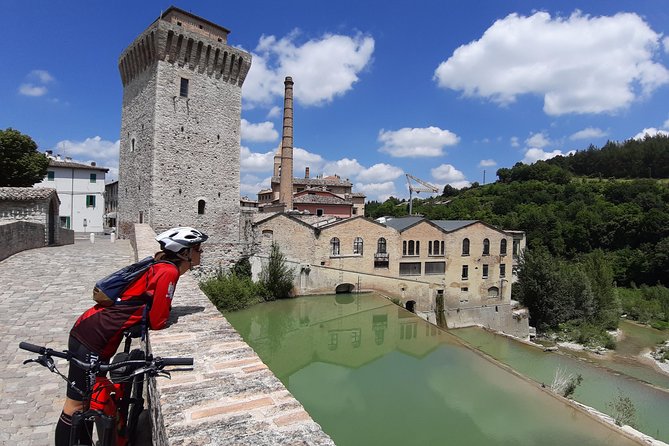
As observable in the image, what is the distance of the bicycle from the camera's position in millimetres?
2346

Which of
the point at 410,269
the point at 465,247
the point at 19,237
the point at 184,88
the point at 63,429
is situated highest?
the point at 184,88

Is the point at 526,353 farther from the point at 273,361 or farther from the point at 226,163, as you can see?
the point at 226,163

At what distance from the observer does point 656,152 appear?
82.7 meters

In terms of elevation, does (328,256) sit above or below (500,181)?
below

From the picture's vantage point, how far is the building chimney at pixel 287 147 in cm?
3878

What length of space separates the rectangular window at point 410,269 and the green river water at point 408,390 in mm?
14889

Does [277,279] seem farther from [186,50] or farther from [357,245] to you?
[186,50]

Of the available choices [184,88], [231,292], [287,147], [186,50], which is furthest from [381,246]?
[287,147]

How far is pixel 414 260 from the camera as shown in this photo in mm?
27953

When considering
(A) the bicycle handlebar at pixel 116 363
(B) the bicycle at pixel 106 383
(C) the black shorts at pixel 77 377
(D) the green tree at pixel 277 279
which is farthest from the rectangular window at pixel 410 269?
(A) the bicycle handlebar at pixel 116 363

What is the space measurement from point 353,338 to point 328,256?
12.6 metres

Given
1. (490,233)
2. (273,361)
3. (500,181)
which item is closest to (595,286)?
(490,233)

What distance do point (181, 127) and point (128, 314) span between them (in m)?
21.6

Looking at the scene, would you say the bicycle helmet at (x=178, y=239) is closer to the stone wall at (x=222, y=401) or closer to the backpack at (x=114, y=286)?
the backpack at (x=114, y=286)
